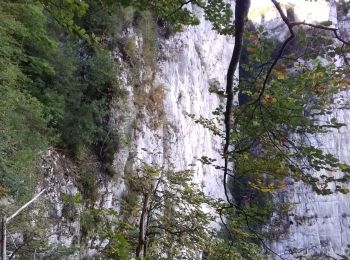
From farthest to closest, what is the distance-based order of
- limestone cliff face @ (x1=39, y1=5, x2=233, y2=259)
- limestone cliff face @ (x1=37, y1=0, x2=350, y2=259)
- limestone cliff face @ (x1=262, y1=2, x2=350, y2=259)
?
1. limestone cliff face @ (x1=262, y1=2, x2=350, y2=259)
2. limestone cliff face @ (x1=37, y1=0, x2=350, y2=259)
3. limestone cliff face @ (x1=39, y1=5, x2=233, y2=259)

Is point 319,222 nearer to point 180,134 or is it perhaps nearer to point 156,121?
point 180,134

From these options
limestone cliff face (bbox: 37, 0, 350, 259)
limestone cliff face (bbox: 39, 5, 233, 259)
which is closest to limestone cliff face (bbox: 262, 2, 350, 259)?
limestone cliff face (bbox: 37, 0, 350, 259)

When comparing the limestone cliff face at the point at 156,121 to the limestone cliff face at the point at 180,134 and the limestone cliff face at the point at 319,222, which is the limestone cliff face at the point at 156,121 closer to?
the limestone cliff face at the point at 180,134

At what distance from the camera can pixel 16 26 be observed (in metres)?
4.87

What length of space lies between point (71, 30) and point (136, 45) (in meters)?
7.53

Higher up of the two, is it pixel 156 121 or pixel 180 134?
pixel 180 134

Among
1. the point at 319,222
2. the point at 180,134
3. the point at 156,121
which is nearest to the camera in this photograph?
the point at 156,121

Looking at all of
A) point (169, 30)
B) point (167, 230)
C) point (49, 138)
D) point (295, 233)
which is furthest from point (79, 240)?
point (295, 233)

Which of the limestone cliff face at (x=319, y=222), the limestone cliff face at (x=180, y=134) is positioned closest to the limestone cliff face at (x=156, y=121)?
the limestone cliff face at (x=180, y=134)

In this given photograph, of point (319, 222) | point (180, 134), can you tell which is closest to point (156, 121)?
point (180, 134)

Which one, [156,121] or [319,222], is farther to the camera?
[319,222]

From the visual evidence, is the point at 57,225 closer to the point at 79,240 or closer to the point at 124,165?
the point at 79,240

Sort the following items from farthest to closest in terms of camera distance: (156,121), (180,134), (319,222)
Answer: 1. (319,222)
2. (180,134)
3. (156,121)

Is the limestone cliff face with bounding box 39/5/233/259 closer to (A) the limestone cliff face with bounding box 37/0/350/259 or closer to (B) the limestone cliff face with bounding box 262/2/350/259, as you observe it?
(A) the limestone cliff face with bounding box 37/0/350/259
